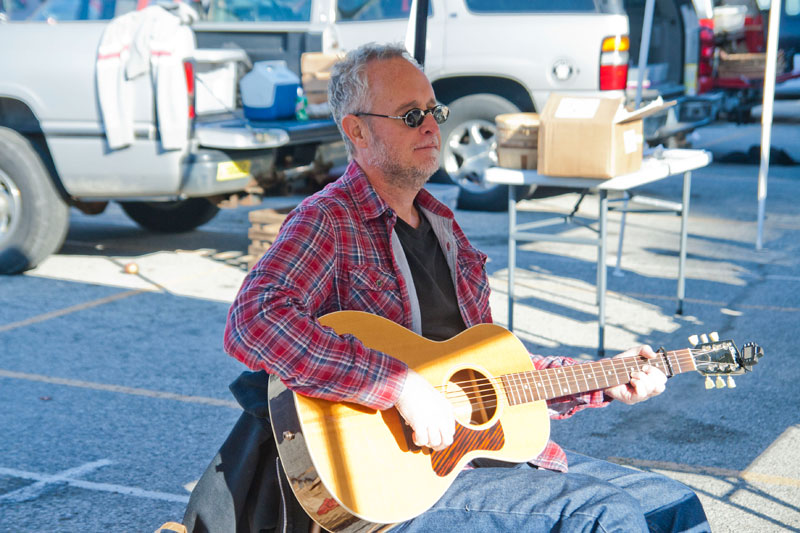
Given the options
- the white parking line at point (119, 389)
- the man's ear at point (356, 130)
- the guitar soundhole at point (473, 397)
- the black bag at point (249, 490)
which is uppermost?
the man's ear at point (356, 130)

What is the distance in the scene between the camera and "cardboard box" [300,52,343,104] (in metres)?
6.97

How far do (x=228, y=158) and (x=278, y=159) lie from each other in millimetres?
497

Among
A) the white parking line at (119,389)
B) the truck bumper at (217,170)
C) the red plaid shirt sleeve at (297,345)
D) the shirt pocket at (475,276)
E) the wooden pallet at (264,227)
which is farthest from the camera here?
the wooden pallet at (264,227)

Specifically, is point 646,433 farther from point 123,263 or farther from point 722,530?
point 123,263

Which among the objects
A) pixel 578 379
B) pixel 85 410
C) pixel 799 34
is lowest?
pixel 85 410

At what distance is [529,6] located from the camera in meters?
8.28

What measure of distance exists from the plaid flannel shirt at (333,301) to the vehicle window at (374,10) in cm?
638

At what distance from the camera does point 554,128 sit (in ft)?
14.7

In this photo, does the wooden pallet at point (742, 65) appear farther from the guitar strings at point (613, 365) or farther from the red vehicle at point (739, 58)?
the guitar strings at point (613, 365)

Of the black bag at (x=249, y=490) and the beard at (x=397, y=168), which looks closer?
the black bag at (x=249, y=490)

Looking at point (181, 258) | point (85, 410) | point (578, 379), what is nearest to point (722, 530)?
point (578, 379)

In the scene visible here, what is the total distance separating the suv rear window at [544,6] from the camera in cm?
810

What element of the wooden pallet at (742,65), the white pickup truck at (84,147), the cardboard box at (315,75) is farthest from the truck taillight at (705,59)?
the white pickup truck at (84,147)

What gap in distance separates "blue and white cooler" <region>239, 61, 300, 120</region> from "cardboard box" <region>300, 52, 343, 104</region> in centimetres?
10
